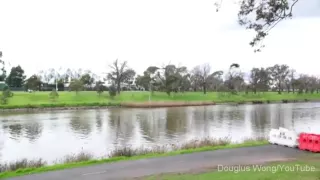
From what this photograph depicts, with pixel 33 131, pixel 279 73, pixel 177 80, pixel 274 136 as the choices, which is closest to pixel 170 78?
pixel 177 80

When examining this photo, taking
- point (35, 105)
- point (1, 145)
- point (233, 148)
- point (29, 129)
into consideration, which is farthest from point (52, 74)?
point (233, 148)

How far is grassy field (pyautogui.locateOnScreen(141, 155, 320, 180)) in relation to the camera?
32.6 ft

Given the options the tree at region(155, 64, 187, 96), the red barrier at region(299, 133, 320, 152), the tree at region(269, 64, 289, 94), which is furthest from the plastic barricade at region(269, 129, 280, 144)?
the tree at region(269, 64, 289, 94)

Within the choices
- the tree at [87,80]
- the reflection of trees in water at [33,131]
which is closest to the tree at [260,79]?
the tree at [87,80]

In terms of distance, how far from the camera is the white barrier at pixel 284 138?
1745cm

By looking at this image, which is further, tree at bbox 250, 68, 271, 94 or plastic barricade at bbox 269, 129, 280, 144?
tree at bbox 250, 68, 271, 94

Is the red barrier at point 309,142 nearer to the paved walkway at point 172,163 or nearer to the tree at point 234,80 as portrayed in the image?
the paved walkway at point 172,163

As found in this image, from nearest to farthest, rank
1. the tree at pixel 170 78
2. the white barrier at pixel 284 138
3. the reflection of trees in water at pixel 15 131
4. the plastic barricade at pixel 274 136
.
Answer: the white barrier at pixel 284 138
the plastic barricade at pixel 274 136
the reflection of trees in water at pixel 15 131
the tree at pixel 170 78

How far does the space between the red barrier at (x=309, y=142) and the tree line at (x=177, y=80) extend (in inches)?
2620

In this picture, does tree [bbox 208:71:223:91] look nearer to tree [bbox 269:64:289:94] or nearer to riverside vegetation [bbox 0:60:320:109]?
riverside vegetation [bbox 0:60:320:109]

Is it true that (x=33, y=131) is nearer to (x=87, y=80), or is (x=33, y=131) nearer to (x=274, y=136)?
(x=274, y=136)

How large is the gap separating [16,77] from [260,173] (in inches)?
3821

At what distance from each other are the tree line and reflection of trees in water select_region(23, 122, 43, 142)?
43942 mm

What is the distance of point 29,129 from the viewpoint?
1319 inches
